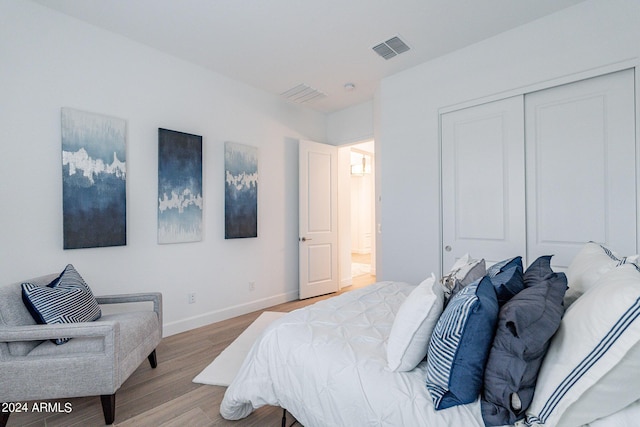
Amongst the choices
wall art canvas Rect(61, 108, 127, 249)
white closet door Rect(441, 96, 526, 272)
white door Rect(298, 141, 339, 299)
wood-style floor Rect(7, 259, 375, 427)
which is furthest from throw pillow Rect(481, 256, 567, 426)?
white door Rect(298, 141, 339, 299)

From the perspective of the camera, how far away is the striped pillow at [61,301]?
5.85ft

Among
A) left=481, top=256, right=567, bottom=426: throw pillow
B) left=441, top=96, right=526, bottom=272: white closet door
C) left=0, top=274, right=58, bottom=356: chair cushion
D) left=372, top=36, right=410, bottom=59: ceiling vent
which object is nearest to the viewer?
left=481, top=256, right=567, bottom=426: throw pillow

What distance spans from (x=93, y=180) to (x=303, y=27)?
2273 millimetres

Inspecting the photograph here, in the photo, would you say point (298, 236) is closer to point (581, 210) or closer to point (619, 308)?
point (581, 210)

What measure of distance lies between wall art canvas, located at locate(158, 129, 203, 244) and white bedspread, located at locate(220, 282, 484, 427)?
1.93 m

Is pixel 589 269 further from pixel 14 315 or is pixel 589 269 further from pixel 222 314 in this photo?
pixel 222 314

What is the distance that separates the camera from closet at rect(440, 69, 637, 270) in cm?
228

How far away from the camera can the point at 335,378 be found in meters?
1.24

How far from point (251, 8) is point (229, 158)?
1624 millimetres

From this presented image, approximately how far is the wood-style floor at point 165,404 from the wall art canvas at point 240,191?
146 cm

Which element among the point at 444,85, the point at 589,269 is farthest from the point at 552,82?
the point at 589,269

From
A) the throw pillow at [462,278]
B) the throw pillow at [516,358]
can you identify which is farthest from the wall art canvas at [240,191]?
the throw pillow at [516,358]

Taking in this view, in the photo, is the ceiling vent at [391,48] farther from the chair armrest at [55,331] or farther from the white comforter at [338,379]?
the chair armrest at [55,331]

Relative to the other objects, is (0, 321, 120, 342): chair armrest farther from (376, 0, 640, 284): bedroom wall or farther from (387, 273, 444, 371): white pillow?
(376, 0, 640, 284): bedroom wall
